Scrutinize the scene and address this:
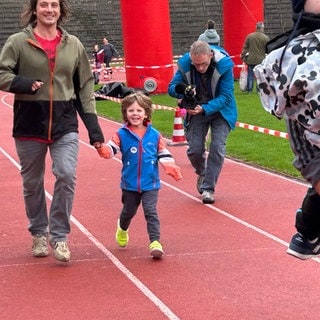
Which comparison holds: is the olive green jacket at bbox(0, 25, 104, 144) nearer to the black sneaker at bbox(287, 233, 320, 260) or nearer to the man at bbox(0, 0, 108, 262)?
the man at bbox(0, 0, 108, 262)

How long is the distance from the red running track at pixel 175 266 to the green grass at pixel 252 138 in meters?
2.22

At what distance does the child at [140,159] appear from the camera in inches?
296

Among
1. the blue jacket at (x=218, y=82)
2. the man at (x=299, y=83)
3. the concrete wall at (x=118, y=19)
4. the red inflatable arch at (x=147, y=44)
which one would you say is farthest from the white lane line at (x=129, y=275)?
the concrete wall at (x=118, y=19)

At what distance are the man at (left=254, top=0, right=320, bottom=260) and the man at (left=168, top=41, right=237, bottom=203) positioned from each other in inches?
221

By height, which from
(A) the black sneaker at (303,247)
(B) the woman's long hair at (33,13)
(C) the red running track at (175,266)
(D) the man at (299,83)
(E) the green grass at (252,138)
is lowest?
(E) the green grass at (252,138)

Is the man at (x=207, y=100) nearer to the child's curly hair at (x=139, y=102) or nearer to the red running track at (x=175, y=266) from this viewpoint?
the red running track at (x=175, y=266)

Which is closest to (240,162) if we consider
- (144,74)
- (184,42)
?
(144,74)

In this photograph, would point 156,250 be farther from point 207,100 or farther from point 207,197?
point 207,100

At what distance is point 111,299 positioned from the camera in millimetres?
6156

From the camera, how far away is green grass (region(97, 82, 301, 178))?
13.4m

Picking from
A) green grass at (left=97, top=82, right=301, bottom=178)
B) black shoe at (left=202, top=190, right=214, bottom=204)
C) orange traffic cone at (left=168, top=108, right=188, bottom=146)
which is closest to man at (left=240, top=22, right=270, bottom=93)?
green grass at (left=97, top=82, right=301, bottom=178)

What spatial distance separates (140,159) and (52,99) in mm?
912

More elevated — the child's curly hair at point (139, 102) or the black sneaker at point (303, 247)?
the child's curly hair at point (139, 102)

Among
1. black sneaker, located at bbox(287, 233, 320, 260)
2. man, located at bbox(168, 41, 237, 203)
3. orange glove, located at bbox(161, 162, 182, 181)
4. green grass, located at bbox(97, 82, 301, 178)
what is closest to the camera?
black sneaker, located at bbox(287, 233, 320, 260)
